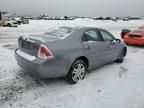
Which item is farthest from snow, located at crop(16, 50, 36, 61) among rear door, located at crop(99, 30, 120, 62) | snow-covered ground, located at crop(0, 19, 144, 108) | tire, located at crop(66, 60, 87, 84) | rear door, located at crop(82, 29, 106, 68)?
rear door, located at crop(99, 30, 120, 62)

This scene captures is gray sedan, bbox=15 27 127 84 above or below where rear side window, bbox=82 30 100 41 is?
below

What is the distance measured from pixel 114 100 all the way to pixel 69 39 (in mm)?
1863

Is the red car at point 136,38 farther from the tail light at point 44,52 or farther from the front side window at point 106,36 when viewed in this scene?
the tail light at point 44,52

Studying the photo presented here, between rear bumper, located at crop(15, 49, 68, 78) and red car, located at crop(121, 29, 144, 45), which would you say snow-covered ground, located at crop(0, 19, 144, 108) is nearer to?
rear bumper, located at crop(15, 49, 68, 78)

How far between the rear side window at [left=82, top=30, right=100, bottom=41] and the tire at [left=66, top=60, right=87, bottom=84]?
27.4 inches

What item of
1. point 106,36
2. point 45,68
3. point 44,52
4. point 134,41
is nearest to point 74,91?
point 45,68

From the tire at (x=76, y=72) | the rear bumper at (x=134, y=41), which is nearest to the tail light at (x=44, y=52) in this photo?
the tire at (x=76, y=72)

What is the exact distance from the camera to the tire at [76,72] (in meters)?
4.73

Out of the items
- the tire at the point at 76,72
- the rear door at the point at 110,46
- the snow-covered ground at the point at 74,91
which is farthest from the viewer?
the rear door at the point at 110,46

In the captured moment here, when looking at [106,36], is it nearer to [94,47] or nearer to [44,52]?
[94,47]

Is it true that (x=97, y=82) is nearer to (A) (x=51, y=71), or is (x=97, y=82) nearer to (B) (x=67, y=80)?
(B) (x=67, y=80)

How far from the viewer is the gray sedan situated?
421 centimetres

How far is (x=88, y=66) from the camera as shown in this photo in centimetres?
529

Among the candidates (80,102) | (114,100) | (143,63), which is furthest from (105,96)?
(143,63)
